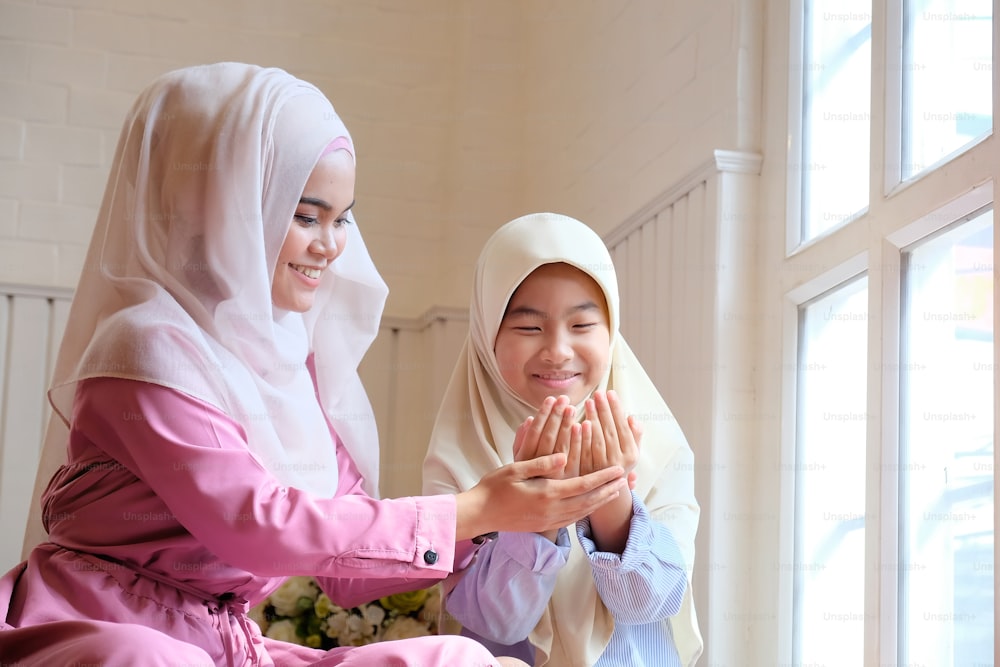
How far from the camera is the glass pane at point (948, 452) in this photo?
189 cm

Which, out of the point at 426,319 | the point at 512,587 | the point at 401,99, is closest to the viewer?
the point at 512,587

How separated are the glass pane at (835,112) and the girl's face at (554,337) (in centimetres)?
60

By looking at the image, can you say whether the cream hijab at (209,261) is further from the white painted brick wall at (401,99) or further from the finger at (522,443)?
the white painted brick wall at (401,99)

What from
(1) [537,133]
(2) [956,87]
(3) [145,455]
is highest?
(1) [537,133]

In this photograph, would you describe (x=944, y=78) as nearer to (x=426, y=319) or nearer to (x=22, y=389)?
(x=426, y=319)

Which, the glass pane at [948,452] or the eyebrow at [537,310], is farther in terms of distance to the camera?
the eyebrow at [537,310]

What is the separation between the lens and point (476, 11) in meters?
4.15

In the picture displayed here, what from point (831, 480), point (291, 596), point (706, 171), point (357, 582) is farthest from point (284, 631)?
point (706, 171)

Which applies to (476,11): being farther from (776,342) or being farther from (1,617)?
(1,617)

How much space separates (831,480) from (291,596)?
1256mm

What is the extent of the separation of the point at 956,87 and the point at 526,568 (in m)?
1.02

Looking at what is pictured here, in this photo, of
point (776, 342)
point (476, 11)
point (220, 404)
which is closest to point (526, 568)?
point (220, 404)

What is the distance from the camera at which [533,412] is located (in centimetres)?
212

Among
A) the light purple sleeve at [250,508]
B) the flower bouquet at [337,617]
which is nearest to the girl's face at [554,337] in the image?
the light purple sleeve at [250,508]
